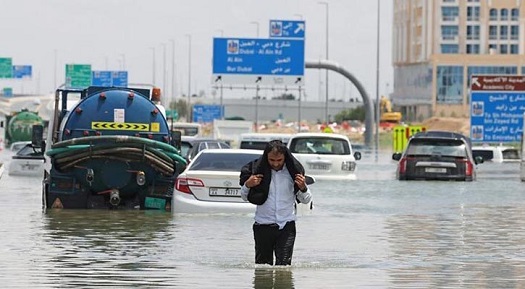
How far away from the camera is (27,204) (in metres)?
30.9

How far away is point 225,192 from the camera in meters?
25.2

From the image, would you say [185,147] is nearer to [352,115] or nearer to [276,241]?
[276,241]

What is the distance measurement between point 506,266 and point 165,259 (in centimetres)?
398

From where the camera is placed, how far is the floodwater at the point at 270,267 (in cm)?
1600

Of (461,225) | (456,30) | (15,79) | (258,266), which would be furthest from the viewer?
(456,30)

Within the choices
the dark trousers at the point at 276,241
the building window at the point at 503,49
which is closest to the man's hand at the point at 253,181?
the dark trousers at the point at 276,241

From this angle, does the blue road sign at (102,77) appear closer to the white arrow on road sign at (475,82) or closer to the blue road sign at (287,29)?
the blue road sign at (287,29)

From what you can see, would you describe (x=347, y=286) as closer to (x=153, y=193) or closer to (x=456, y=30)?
(x=153, y=193)

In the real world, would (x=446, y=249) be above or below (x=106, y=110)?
below

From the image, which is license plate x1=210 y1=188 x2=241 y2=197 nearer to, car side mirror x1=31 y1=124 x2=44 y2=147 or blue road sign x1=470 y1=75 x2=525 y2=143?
car side mirror x1=31 y1=124 x2=44 y2=147

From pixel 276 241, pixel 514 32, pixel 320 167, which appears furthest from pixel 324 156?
pixel 514 32

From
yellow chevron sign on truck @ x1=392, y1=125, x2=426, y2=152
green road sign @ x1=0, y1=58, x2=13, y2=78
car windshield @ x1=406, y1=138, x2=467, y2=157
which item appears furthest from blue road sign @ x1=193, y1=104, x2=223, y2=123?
car windshield @ x1=406, y1=138, x2=467, y2=157

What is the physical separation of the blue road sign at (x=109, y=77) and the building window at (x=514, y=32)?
192ft

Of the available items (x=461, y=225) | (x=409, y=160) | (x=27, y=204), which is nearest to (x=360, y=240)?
(x=461, y=225)
